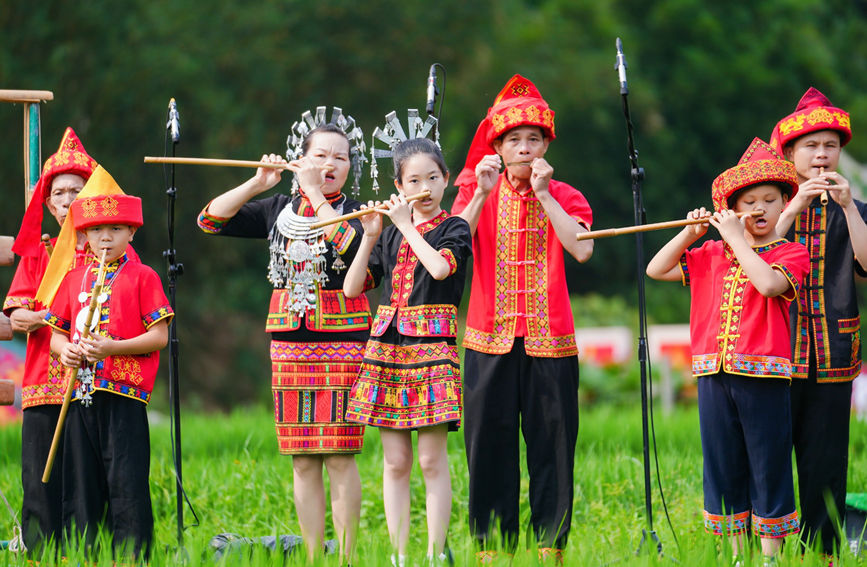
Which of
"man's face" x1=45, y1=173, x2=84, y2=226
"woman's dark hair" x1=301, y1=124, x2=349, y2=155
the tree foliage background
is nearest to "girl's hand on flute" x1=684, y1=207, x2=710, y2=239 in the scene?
"woman's dark hair" x1=301, y1=124, x2=349, y2=155

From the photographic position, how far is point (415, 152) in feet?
16.0

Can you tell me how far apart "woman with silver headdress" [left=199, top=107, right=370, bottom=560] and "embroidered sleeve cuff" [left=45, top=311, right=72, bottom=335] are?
0.70 meters

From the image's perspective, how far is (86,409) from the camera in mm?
4859

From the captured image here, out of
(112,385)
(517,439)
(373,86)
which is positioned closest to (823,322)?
(517,439)

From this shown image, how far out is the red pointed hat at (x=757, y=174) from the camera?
4703 millimetres

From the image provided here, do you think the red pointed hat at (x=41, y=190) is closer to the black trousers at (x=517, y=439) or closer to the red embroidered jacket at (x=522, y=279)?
the red embroidered jacket at (x=522, y=279)

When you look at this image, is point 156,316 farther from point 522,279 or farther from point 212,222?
point 522,279

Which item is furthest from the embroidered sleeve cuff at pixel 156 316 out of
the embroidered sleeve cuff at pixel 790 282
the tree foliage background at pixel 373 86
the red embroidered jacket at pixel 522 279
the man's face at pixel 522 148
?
the tree foliage background at pixel 373 86

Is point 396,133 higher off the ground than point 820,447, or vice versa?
point 396,133

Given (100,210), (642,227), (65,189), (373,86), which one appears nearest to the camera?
(642,227)

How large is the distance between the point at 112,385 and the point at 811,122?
3044 millimetres

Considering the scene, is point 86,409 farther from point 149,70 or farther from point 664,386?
point 149,70

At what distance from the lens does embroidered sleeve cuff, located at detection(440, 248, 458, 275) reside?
474 cm

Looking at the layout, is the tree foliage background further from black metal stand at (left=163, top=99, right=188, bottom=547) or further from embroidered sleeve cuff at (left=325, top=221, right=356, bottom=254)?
embroidered sleeve cuff at (left=325, top=221, right=356, bottom=254)
